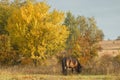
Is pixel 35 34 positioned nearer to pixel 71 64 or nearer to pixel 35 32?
pixel 35 32

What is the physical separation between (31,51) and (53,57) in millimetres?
7914

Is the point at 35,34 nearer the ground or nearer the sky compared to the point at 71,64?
nearer the sky

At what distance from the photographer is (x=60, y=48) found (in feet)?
170

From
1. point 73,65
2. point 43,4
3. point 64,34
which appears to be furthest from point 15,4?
point 73,65

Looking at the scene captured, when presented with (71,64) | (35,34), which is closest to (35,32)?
(35,34)

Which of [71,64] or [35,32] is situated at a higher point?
[35,32]

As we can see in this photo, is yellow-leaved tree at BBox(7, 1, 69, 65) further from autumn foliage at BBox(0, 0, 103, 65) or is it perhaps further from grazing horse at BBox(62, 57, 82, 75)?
grazing horse at BBox(62, 57, 82, 75)

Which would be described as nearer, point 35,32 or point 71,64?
point 71,64

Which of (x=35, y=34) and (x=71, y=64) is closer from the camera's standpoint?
(x=71, y=64)

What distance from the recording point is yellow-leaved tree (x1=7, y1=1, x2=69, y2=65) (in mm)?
48219

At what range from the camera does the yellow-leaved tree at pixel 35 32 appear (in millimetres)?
48219

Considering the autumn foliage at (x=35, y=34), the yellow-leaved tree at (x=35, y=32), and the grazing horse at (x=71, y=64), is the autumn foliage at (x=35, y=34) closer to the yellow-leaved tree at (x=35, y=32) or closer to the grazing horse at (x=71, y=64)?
the yellow-leaved tree at (x=35, y=32)

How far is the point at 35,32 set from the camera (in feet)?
158

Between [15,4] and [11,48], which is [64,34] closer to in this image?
[11,48]
